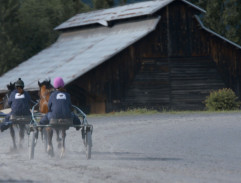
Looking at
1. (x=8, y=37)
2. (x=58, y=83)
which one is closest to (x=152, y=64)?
(x=8, y=37)

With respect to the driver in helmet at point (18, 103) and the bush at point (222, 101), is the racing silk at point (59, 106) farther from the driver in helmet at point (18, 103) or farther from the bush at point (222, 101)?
the bush at point (222, 101)

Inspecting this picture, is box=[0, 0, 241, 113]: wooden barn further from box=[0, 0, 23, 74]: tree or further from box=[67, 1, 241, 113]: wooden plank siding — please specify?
box=[0, 0, 23, 74]: tree

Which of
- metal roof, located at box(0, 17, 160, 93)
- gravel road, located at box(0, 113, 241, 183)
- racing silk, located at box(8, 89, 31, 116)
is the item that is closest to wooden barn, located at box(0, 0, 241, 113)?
metal roof, located at box(0, 17, 160, 93)

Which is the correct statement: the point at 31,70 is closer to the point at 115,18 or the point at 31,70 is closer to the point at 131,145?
the point at 115,18

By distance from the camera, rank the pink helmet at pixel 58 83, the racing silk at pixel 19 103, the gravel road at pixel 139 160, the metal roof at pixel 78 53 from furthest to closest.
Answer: the metal roof at pixel 78 53
the racing silk at pixel 19 103
the pink helmet at pixel 58 83
the gravel road at pixel 139 160

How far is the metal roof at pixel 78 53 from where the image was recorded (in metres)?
44.6

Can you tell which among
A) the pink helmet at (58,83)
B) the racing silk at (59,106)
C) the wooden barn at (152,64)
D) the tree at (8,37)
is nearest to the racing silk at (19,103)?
the racing silk at (59,106)

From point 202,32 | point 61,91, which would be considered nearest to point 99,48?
point 202,32

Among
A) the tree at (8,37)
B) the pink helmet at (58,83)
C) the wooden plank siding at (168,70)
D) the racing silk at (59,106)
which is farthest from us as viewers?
the tree at (8,37)

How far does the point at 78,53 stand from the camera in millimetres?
50094

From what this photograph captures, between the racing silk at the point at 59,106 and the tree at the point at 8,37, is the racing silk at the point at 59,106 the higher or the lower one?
the lower one

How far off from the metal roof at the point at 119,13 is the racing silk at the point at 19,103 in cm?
3056

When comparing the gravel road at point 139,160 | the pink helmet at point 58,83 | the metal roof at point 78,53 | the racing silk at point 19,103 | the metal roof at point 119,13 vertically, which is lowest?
the gravel road at point 139,160

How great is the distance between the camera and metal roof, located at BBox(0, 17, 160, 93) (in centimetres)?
4459
